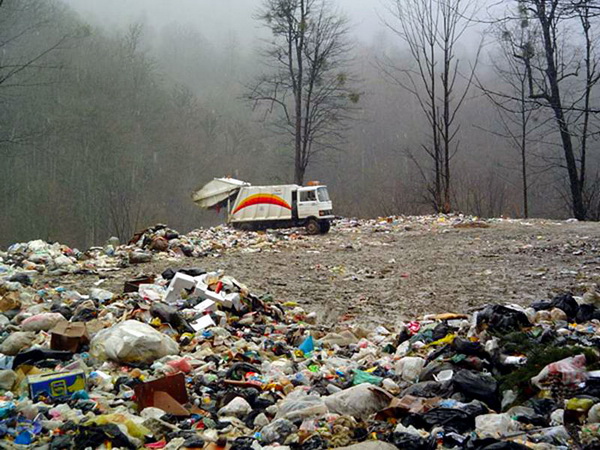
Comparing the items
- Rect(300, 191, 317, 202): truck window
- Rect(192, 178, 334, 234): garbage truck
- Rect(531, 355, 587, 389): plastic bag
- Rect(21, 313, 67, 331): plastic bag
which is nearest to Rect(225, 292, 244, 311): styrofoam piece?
Rect(21, 313, 67, 331): plastic bag

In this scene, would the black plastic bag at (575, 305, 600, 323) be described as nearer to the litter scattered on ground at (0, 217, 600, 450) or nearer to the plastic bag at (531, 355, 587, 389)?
the litter scattered on ground at (0, 217, 600, 450)

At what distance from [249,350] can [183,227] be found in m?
23.4

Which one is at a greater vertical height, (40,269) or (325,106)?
(325,106)

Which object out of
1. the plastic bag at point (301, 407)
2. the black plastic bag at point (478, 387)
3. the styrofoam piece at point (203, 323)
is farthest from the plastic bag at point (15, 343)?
the black plastic bag at point (478, 387)

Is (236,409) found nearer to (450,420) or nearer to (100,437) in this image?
(100,437)

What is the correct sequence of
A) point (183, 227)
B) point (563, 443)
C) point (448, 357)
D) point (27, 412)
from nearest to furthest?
point (563, 443) < point (27, 412) < point (448, 357) < point (183, 227)

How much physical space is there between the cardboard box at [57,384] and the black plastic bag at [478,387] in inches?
87.3

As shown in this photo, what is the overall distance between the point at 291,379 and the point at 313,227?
1141 centimetres

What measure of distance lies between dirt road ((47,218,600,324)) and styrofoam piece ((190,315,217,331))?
164 centimetres

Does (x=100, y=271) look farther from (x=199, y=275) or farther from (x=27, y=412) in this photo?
(x=27, y=412)

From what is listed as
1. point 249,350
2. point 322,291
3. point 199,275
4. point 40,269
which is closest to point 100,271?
point 40,269

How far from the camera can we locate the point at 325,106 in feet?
73.2

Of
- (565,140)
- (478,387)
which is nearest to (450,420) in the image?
(478,387)

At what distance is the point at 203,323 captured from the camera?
4.58 m
